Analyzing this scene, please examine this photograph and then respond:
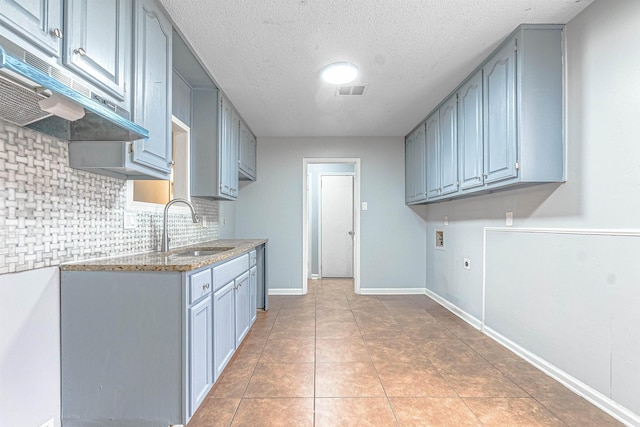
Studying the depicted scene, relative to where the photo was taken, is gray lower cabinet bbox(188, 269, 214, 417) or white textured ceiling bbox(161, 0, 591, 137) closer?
gray lower cabinet bbox(188, 269, 214, 417)

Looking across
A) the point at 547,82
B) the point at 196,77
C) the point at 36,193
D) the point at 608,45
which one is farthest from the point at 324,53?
the point at 36,193

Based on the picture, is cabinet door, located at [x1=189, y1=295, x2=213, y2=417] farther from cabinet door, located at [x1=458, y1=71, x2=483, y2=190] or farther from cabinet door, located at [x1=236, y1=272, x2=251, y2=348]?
cabinet door, located at [x1=458, y1=71, x2=483, y2=190]

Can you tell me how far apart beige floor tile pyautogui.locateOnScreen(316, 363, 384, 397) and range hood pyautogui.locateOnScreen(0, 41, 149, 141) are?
177 cm

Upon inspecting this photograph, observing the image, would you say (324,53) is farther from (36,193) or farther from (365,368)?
(365,368)

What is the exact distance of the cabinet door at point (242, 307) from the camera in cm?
249

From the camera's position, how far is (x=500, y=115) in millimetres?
2260

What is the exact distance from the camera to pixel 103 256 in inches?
69.9

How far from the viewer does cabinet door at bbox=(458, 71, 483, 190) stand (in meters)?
2.55

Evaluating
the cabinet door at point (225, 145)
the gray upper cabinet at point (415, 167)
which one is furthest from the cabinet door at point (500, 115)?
the cabinet door at point (225, 145)

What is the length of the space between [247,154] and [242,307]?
208 centimetres

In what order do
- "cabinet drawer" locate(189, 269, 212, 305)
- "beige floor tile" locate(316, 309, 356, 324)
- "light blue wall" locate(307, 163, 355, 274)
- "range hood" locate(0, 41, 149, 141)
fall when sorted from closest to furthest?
"range hood" locate(0, 41, 149, 141) < "cabinet drawer" locate(189, 269, 212, 305) < "beige floor tile" locate(316, 309, 356, 324) < "light blue wall" locate(307, 163, 355, 274)

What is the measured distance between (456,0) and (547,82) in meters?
0.83

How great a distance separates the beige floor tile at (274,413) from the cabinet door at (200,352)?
0.78 feet

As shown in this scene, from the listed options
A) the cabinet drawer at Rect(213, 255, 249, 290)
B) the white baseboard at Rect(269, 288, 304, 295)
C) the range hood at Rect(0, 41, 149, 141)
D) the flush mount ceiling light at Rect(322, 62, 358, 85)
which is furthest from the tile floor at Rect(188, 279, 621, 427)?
the flush mount ceiling light at Rect(322, 62, 358, 85)
